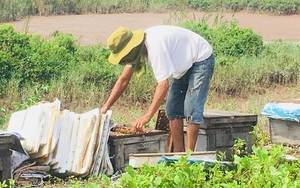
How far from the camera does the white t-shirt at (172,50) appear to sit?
19.7ft

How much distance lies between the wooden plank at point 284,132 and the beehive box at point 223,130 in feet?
2.17

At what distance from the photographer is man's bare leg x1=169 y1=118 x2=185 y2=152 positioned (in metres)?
6.87

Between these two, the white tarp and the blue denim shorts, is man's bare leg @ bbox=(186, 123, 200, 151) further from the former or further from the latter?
the white tarp

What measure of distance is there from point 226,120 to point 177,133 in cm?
61

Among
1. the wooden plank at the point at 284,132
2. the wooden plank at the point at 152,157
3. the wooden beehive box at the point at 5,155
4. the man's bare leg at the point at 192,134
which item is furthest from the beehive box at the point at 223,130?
the wooden beehive box at the point at 5,155

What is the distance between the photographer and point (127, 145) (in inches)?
263

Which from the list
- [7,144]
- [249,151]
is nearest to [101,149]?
[7,144]

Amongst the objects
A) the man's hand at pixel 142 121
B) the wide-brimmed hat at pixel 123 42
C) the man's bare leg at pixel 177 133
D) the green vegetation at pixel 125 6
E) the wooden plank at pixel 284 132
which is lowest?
the wooden plank at pixel 284 132

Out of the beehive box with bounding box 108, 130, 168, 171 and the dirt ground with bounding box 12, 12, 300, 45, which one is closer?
the beehive box with bounding box 108, 130, 168, 171

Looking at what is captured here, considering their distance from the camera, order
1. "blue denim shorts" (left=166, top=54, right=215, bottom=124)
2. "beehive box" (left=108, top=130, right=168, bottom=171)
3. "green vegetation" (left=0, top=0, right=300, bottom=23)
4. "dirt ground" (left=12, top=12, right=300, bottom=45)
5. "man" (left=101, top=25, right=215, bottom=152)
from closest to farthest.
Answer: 1. "man" (left=101, top=25, right=215, bottom=152)
2. "blue denim shorts" (left=166, top=54, right=215, bottom=124)
3. "beehive box" (left=108, top=130, right=168, bottom=171)
4. "dirt ground" (left=12, top=12, right=300, bottom=45)
5. "green vegetation" (left=0, top=0, right=300, bottom=23)

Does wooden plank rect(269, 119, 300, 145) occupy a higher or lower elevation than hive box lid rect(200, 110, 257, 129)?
lower

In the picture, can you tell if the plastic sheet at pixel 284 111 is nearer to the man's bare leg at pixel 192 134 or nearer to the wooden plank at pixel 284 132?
the wooden plank at pixel 284 132

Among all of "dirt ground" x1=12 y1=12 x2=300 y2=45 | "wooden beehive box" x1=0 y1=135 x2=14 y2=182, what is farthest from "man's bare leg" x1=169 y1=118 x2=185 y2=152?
"dirt ground" x1=12 y1=12 x2=300 y2=45

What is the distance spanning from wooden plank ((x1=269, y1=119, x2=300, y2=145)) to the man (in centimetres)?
157
